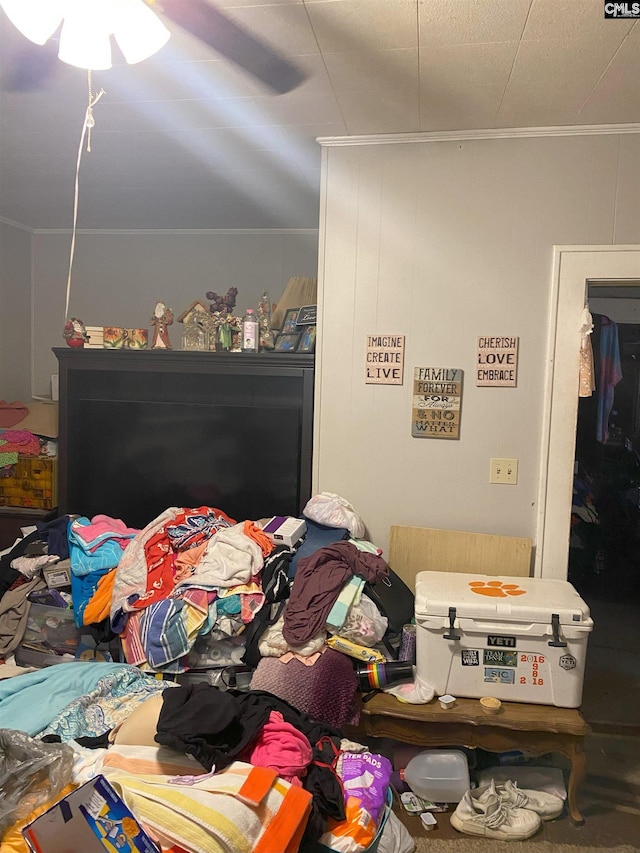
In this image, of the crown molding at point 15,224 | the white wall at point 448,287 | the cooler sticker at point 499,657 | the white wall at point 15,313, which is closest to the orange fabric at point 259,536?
the white wall at point 448,287

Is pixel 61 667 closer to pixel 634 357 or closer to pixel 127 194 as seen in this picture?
pixel 127 194

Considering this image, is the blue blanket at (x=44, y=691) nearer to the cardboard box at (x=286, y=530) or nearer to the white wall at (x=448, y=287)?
the cardboard box at (x=286, y=530)

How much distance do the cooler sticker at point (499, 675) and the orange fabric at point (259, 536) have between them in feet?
3.00

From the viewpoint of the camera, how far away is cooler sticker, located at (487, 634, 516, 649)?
1.94 m

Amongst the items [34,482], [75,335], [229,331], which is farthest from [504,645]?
[34,482]

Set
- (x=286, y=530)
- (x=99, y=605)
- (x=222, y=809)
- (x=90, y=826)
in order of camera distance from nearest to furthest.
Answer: (x=90, y=826) → (x=222, y=809) → (x=99, y=605) → (x=286, y=530)

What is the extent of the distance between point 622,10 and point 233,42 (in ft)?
3.49

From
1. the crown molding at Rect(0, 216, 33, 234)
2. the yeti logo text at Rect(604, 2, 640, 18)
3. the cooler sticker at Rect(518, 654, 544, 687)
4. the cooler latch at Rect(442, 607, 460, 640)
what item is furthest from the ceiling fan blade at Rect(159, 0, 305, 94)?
the crown molding at Rect(0, 216, 33, 234)

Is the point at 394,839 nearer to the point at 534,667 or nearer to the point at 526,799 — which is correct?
the point at 526,799

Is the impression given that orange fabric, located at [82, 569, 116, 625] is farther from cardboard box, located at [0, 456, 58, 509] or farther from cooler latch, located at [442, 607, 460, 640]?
cooler latch, located at [442, 607, 460, 640]

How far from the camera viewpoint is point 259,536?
2.32 meters

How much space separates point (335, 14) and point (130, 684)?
2.15 meters

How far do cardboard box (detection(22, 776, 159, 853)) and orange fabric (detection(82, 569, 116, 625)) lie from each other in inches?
42.7

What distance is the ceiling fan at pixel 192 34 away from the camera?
1.23 metres
